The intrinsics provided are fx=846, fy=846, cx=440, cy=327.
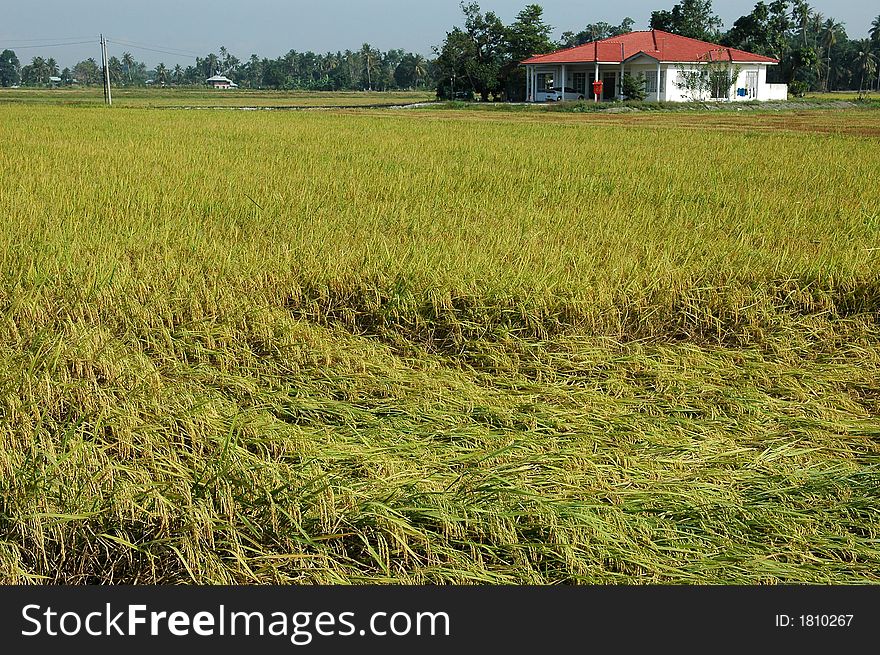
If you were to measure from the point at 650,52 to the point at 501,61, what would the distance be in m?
6.55

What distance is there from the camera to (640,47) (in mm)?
33656

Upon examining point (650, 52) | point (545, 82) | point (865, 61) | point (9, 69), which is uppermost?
point (9, 69)

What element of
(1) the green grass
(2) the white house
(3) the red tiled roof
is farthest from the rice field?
(2) the white house

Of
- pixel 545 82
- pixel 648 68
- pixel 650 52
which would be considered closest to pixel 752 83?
pixel 648 68

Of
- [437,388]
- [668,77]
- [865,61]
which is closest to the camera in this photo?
[437,388]

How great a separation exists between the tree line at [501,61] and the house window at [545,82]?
2.82ft

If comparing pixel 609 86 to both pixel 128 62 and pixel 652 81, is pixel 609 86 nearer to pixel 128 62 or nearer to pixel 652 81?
pixel 652 81

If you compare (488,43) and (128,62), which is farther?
(128,62)

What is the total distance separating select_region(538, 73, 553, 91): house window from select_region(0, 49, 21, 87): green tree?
85.8 meters

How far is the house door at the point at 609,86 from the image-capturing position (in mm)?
34281

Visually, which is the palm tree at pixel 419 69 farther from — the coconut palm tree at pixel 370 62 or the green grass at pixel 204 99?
the green grass at pixel 204 99

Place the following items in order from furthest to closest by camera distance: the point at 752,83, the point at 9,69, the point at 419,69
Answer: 1. the point at 9,69
2. the point at 419,69
3. the point at 752,83

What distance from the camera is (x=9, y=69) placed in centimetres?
10669

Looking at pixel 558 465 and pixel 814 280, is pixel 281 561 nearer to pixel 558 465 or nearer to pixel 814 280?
pixel 558 465
